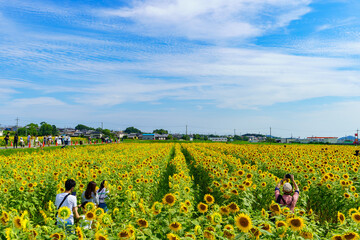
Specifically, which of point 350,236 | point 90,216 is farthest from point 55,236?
point 350,236

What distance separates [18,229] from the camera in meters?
3.51

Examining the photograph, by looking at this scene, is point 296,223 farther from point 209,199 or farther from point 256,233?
point 209,199

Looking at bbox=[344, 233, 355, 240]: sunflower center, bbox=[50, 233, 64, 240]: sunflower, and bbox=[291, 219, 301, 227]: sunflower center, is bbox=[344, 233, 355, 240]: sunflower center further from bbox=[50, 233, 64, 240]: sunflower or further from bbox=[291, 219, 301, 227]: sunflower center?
bbox=[50, 233, 64, 240]: sunflower

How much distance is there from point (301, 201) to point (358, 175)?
11.0 feet

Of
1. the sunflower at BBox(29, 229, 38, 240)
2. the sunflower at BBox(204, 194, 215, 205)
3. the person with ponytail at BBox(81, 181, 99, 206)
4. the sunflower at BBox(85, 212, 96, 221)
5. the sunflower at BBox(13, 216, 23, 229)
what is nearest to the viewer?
the sunflower at BBox(29, 229, 38, 240)

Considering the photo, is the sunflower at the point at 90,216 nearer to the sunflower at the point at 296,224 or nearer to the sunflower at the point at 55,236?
the sunflower at the point at 55,236

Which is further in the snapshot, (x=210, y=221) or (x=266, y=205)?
(x=266, y=205)

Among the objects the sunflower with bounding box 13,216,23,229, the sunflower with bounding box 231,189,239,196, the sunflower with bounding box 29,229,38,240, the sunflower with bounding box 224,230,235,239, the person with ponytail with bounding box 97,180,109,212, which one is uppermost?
the sunflower with bounding box 13,216,23,229

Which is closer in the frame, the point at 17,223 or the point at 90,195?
the point at 17,223

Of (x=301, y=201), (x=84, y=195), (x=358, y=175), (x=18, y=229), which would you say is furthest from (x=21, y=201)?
(x=358, y=175)

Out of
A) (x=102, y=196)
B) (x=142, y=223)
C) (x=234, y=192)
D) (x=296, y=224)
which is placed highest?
(x=296, y=224)

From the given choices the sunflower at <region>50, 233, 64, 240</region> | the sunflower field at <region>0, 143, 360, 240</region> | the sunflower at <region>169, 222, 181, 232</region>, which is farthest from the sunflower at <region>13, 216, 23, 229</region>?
the sunflower at <region>169, 222, 181, 232</region>

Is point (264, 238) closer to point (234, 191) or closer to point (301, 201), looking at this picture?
point (234, 191)

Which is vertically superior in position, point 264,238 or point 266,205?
point 264,238
